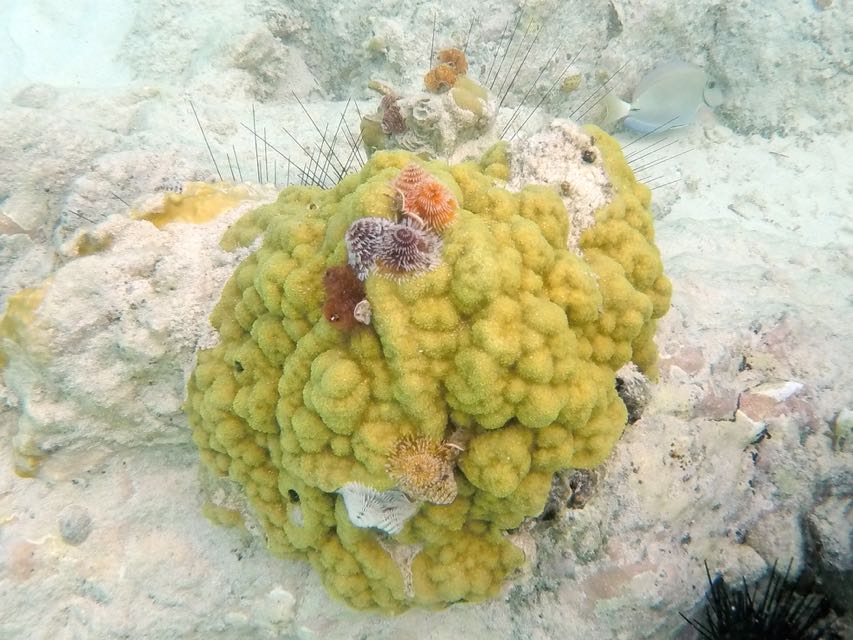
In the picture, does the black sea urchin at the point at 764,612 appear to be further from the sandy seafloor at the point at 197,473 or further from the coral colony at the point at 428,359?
the coral colony at the point at 428,359

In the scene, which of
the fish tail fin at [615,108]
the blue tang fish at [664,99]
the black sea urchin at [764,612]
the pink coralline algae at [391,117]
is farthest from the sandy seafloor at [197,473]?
the blue tang fish at [664,99]

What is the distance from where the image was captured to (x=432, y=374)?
93.2 inches

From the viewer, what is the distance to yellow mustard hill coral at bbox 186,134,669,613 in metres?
2.33

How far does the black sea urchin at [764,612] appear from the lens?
9.02 feet

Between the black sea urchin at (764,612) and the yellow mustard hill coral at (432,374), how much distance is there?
122cm

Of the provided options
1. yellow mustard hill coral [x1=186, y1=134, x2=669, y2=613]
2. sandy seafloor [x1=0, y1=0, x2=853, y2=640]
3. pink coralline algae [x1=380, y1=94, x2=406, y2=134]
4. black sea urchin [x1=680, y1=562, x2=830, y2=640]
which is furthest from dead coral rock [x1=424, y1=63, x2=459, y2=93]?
black sea urchin [x1=680, y1=562, x2=830, y2=640]

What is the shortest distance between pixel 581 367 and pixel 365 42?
586 cm

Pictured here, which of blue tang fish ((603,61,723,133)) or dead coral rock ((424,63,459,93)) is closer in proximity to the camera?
dead coral rock ((424,63,459,93))

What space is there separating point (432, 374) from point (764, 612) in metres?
2.40

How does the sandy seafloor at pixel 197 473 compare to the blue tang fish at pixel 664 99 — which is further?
the blue tang fish at pixel 664 99

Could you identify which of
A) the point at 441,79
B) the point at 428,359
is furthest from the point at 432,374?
the point at 441,79

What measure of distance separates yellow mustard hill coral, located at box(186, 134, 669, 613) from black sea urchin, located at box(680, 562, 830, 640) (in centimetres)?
122

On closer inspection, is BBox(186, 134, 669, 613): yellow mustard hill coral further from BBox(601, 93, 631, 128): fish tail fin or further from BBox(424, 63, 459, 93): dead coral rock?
BBox(601, 93, 631, 128): fish tail fin

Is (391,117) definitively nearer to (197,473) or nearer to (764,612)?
(197,473)
